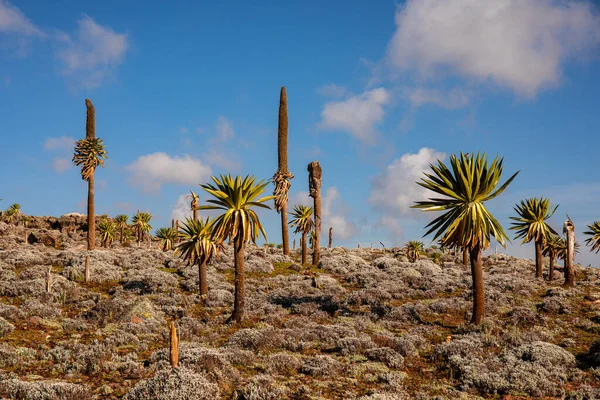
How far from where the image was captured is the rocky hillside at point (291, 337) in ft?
45.4

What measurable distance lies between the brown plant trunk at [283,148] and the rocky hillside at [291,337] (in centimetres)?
793

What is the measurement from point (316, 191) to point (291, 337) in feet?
80.0

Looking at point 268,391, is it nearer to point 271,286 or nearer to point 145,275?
point 271,286

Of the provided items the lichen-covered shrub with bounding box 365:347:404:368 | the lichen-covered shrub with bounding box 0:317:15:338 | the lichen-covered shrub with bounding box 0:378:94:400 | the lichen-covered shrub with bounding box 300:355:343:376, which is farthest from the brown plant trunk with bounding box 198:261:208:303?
the lichen-covered shrub with bounding box 0:378:94:400

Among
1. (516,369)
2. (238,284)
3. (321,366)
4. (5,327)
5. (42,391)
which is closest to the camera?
(42,391)

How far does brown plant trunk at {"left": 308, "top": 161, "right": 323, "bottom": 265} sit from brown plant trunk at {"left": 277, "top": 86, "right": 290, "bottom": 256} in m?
2.58

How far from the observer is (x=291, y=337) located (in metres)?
19.5

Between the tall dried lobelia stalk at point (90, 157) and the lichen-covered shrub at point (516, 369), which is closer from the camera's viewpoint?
the lichen-covered shrub at point (516, 369)

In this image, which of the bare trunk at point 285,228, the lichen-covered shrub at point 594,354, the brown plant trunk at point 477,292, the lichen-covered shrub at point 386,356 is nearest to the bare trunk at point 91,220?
the bare trunk at point 285,228

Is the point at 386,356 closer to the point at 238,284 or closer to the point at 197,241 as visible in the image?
the point at 238,284

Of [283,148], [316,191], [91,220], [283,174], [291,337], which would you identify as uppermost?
[283,148]

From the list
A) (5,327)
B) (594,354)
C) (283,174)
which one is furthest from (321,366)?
(283,174)

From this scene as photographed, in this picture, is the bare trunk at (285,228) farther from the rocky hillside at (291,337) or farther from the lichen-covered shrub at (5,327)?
the lichen-covered shrub at (5,327)

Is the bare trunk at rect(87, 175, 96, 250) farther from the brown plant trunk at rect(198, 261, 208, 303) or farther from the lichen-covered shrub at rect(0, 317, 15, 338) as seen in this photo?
the lichen-covered shrub at rect(0, 317, 15, 338)
